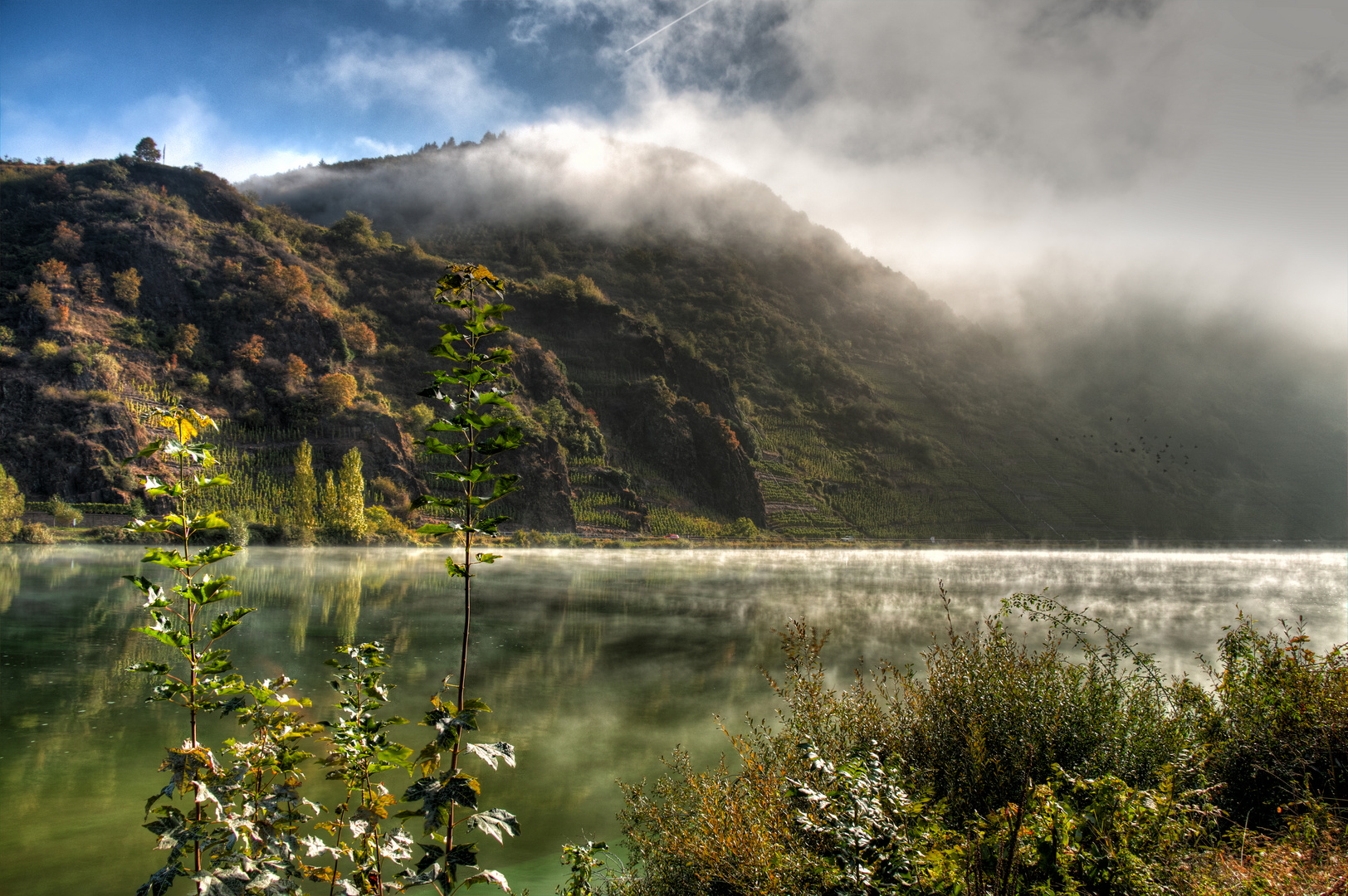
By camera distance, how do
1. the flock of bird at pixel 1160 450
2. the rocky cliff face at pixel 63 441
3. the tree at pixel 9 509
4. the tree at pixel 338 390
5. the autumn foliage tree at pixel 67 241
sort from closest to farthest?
the tree at pixel 9 509 < the rocky cliff face at pixel 63 441 < the tree at pixel 338 390 < the autumn foliage tree at pixel 67 241 < the flock of bird at pixel 1160 450

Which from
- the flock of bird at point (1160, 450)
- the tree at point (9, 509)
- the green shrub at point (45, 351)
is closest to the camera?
the tree at point (9, 509)

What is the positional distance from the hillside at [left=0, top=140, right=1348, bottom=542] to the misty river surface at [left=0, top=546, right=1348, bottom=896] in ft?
94.1

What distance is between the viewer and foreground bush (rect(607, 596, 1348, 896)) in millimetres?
3480

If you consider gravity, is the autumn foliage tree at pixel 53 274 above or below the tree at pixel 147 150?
below

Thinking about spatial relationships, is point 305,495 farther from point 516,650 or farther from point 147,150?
point 147,150

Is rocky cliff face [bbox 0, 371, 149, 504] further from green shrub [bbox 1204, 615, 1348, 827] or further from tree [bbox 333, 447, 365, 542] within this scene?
green shrub [bbox 1204, 615, 1348, 827]

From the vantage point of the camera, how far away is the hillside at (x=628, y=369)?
68.7 m

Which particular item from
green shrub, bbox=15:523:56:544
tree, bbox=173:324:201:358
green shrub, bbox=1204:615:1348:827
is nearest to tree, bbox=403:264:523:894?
green shrub, bbox=1204:615:1348:827

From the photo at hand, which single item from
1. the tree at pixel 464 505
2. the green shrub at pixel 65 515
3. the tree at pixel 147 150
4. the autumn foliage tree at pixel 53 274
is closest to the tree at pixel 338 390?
the green shrub at pixel 65 515

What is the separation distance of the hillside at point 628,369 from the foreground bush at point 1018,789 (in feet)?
201

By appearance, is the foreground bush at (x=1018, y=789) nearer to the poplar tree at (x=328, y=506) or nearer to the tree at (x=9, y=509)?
the poplar tree at (x=328, y=506)

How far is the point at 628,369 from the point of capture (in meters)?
107

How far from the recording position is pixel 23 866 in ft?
A: 22.7

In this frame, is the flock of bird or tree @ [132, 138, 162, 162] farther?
the flock of bird
